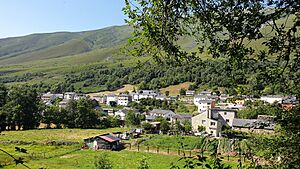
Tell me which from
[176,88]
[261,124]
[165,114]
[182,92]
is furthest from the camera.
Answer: [176,88]

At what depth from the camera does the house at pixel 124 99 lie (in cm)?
11766

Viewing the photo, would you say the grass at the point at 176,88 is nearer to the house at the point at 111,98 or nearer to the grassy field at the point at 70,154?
the house at the point at 111,98

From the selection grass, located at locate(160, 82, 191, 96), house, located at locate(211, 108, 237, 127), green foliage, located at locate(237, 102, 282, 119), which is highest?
green foliage, located at locate(237, 102, 282, 119)

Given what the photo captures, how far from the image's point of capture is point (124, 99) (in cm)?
11900

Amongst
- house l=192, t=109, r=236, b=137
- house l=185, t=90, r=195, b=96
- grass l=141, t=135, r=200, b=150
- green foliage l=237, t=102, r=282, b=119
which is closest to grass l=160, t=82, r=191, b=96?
house l=185, t=90, r=195, b=96

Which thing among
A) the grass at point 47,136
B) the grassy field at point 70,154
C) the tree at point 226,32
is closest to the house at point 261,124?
the tree at point 226,32

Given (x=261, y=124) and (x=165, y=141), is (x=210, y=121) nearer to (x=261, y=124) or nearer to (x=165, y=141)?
(x=165, y=141)

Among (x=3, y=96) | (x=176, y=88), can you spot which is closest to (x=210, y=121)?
(x=3, y=96)

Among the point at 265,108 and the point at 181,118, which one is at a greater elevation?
the point at 265,108

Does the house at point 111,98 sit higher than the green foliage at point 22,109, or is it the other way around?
the green foliage at point 22,109

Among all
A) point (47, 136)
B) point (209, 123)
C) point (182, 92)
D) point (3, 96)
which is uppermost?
point (3, 96)

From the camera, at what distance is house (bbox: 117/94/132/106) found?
4632 inches

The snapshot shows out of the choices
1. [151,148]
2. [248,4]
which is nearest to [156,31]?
[248,4]

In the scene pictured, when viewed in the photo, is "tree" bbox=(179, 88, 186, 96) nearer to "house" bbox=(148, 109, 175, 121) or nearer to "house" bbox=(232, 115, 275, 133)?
"house" bbox=(148, 109, 175, 121)
